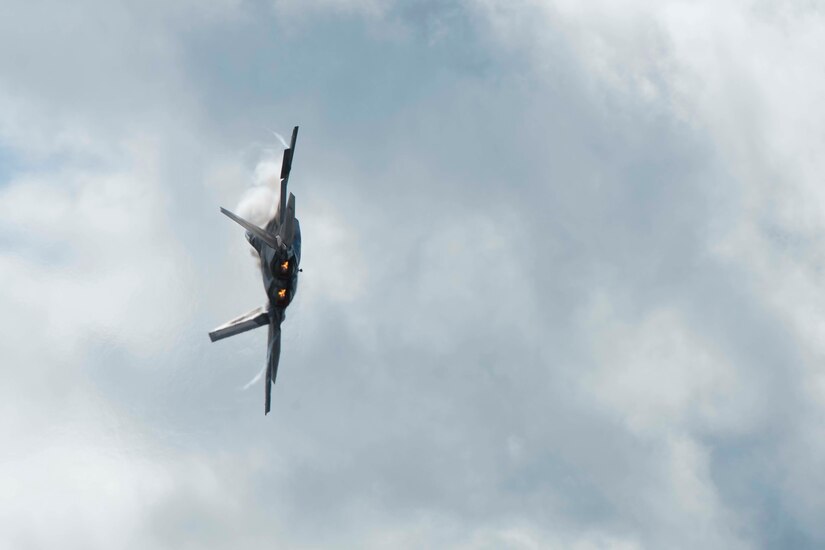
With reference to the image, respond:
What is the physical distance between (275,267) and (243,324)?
9.57 metres

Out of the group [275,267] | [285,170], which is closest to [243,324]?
[275,267]

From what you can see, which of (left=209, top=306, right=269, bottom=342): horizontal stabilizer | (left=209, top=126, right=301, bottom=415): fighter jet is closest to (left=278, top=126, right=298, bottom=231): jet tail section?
(left=209, top=126, right=301, bottom=415): fighter jet

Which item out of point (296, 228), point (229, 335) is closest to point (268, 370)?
point (229, 335)

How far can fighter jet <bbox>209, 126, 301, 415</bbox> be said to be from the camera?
143 meters

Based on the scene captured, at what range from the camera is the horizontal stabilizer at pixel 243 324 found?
489ft

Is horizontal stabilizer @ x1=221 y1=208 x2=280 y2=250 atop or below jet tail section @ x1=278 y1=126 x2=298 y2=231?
below

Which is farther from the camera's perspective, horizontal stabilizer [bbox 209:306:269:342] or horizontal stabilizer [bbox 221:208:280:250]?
horizontal stabilizer [bbox 209:306:269:342]

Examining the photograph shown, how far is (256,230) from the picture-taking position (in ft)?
466

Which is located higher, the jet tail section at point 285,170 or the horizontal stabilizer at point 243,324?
the jet tail section at point 285,170

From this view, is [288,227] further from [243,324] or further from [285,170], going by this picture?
[243,324]

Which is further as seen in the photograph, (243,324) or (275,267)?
(243,324)

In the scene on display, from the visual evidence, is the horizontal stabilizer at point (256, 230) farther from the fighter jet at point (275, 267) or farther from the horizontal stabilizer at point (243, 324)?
the horizontal stabilizer at point (243, 324)

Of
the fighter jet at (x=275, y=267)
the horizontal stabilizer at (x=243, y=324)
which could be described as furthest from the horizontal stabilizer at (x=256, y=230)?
the horizontal stabilizer at (x=243, y=324)

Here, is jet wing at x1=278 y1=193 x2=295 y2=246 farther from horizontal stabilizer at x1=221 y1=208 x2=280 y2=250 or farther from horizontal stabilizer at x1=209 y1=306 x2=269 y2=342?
horizontal stabilizer at x1=209 y1=306 x2=269 y2=342
